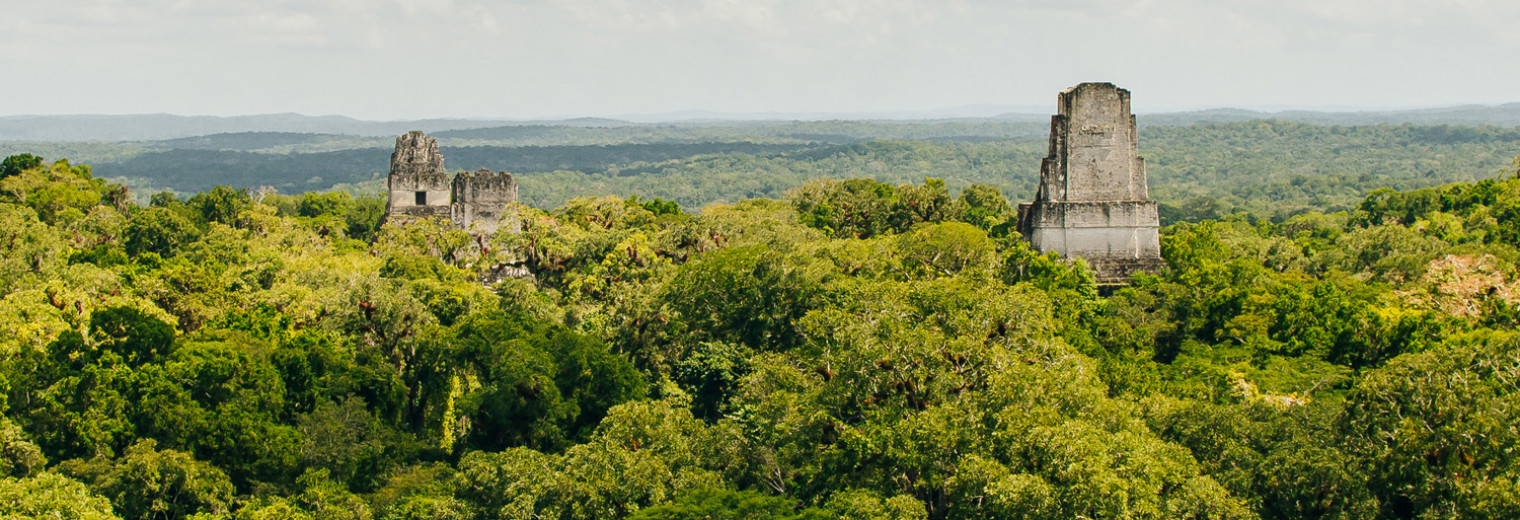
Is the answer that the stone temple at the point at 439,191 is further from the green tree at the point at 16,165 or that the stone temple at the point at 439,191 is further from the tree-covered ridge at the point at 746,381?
the green tree at the point at 16,165

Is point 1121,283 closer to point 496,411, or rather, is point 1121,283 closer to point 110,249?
point 496,411

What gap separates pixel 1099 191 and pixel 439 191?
21890 mm

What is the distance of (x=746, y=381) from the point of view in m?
25.0

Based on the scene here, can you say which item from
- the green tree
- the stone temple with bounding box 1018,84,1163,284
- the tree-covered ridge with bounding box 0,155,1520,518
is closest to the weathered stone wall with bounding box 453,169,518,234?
the tree-covered ridge with bounding box 0,155,1520,518

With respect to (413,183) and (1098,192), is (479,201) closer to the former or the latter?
(413,183)

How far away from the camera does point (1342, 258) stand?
4619cm

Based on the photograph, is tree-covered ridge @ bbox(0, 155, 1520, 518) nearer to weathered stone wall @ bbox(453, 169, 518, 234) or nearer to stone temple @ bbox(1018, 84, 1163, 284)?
stone temple @ bbox(1018, 84, 1163, 284)

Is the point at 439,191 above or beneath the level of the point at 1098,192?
beneath

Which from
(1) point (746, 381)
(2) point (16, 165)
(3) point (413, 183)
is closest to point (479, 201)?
(3) point (413, 183)

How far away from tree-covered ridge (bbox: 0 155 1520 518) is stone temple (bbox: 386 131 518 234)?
5329 millimetres

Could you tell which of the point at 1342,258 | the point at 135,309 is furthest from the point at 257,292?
the point at 1342,258

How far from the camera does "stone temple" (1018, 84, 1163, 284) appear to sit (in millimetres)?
36750

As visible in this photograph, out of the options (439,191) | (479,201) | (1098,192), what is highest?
(1098,192)

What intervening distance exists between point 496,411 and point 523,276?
433 inches
